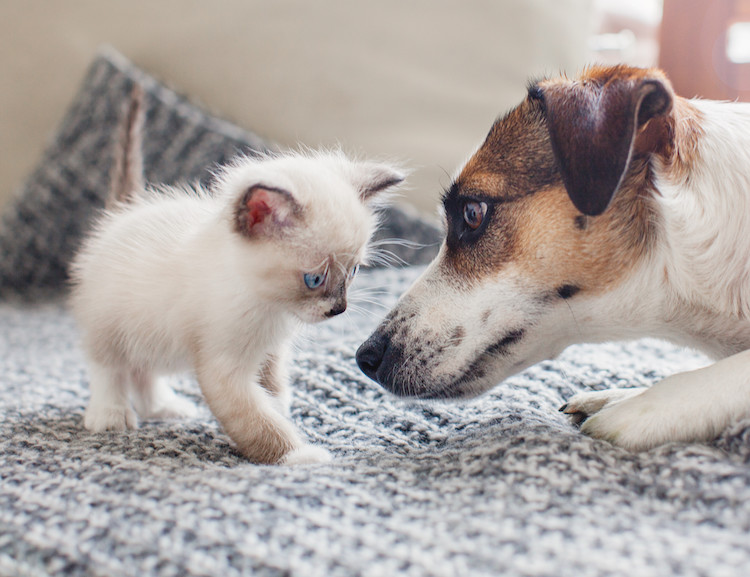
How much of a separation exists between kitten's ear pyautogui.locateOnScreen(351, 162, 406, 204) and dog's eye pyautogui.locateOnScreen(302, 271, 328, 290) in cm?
14

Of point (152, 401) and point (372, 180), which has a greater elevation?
point (372, 180)

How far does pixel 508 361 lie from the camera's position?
0.97 meters

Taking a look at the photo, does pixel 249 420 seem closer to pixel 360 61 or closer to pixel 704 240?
pixel 704 240

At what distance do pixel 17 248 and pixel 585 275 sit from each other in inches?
69.4

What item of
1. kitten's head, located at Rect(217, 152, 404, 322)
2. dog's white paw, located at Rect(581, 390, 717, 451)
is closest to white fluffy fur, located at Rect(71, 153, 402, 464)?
kitten's head, located at Rect(217, 152, 404, 322)

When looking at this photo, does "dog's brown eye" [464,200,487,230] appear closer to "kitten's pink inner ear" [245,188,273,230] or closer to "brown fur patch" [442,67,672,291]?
"brown fur patch" [442,67,672,291]

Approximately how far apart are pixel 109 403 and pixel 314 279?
0.39 meters

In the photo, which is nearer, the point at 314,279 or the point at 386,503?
the point at 386,503

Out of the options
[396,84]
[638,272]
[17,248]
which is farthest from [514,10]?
[17,248]

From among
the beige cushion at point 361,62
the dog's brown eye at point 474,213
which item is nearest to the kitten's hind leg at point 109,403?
the dog's brown eye at point 474,213

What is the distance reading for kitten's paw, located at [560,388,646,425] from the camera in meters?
0.99

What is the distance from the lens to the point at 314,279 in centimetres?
94

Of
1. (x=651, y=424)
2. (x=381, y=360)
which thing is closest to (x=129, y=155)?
(x=381, y=360)

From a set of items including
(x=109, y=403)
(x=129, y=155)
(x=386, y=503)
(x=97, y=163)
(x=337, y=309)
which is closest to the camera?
(x=386, y=503)
